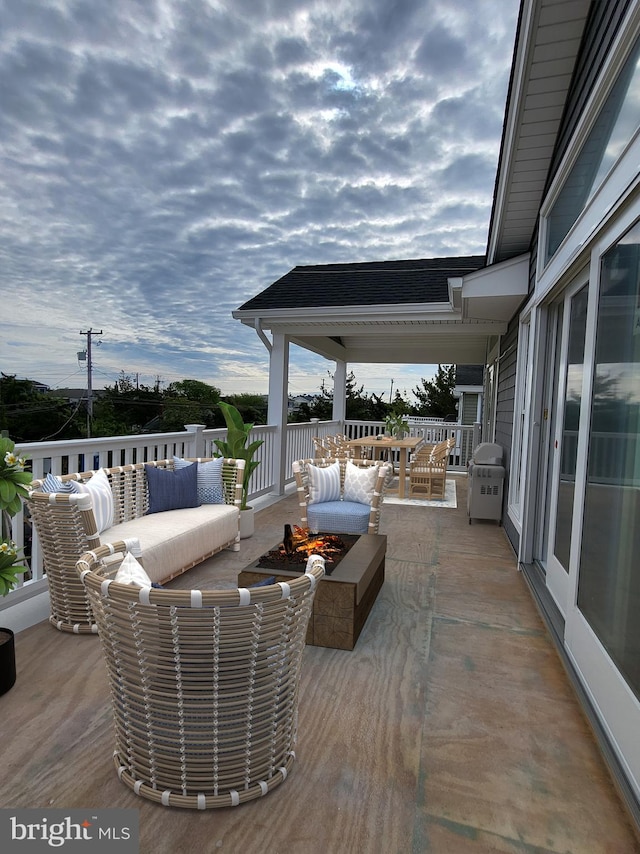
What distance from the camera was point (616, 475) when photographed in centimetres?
197

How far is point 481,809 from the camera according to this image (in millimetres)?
1600

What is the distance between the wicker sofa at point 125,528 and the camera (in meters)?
2.83

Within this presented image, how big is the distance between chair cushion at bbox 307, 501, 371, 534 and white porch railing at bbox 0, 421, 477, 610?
1.61 m

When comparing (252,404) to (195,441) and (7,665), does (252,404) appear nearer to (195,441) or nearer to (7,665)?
(195,441)

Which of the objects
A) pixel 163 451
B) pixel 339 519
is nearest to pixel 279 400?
pixel 163 451

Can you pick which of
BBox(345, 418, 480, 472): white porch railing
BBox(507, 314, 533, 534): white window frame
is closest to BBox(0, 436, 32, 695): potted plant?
BBox(507, 314, 533, 534): white window frame

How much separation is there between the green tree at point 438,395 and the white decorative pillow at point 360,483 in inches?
787

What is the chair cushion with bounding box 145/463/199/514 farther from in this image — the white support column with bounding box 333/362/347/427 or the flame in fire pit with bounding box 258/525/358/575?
the white support column with bounding box 333/362/347/427

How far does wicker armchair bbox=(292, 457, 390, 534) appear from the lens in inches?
164

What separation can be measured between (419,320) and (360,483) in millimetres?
3379

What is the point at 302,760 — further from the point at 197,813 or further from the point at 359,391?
the point at 359,391

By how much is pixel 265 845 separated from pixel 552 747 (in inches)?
47.6

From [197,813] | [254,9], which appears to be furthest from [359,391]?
[197,813]

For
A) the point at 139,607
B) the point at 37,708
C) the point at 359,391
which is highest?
the point at 359,391
